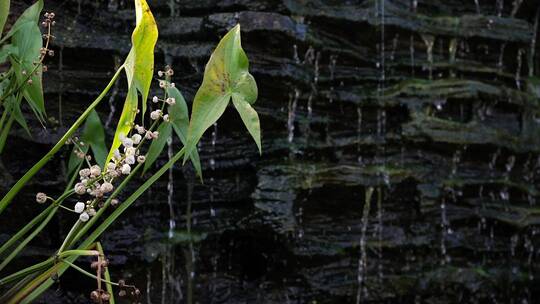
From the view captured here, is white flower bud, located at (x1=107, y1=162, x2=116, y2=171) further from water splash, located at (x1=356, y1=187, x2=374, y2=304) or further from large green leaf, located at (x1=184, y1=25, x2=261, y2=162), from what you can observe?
water splash, located at (x1=356, y1=187, x2=374, y2=304)

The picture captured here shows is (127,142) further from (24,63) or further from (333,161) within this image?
(333,161)

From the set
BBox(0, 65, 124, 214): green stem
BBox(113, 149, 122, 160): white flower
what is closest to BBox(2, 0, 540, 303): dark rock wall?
BBox(0, 65, 124, 214): green stem

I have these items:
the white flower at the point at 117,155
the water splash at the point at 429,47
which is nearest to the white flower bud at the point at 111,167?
the white flower at the point at 117,155

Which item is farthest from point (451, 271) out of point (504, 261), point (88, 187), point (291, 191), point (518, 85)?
point (88, 187)

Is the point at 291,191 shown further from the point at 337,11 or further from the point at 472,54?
the point at 472,54

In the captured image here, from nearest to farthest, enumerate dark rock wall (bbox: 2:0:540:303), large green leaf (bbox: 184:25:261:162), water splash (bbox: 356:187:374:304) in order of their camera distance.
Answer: large green leaf (bbox: 184:25:261:162), dark rock wall (bbox: 2:0:540:303), water splash (bbox: 356:187:374:304)

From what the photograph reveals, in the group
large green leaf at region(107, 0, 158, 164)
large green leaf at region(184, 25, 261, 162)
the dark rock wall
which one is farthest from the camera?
the dark rock wall

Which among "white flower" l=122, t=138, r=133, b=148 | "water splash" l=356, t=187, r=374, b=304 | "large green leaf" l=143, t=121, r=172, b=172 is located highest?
"white flower" l=122, t=138, r=133, b=148
